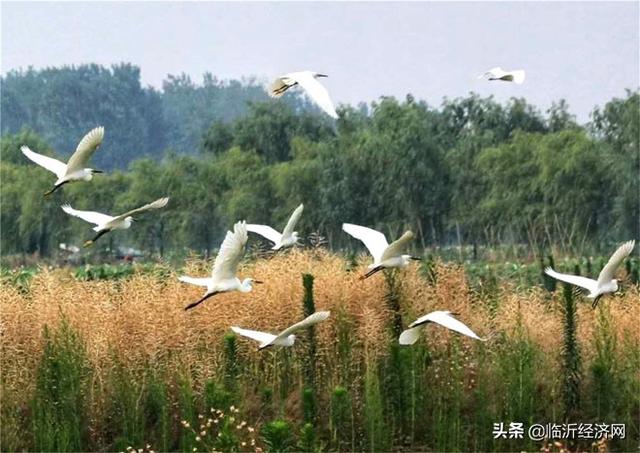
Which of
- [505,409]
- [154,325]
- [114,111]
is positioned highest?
[114,111]

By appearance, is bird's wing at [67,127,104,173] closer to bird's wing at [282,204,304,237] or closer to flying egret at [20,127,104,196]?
flying egret at [20,127,104,196]

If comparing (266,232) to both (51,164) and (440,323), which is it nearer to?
(51,164)

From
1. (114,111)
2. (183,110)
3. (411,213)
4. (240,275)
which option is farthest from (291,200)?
(183,110)

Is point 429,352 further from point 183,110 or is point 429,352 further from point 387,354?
point 183,110

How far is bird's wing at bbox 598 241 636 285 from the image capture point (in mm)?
7211

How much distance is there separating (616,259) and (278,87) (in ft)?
8.75

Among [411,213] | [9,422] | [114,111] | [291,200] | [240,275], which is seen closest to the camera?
[9,422]

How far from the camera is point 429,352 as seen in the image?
8.69m

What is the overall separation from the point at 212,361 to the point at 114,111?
8911 centimetres

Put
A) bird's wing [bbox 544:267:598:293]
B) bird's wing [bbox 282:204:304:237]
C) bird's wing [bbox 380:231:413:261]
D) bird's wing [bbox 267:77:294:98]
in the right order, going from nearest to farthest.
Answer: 1. bird's wing [bbox 380:231:413:261]
2. bird's wing [bbox 544:267:598:293]
3. bird's wing [bbox 282:204:304:237]
4. bird's wing [bbox 267:77:294:98]

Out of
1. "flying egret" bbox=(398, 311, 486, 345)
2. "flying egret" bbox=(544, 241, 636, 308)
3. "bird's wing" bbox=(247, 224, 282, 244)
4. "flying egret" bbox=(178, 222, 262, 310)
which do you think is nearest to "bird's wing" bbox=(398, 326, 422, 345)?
"flying egret" bbox=(398, 311, 486, 345)

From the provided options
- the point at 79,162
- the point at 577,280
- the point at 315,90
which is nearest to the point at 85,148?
the point at 79,162

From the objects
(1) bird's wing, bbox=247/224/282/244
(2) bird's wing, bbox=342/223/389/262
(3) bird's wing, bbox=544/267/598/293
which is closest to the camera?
(3) bird's wing, bbox=544/267/598/293

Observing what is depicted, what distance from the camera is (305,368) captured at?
8.59 m
